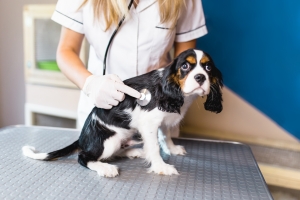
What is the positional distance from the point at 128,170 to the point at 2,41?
52.4 inches

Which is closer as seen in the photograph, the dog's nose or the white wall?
the dog's nose

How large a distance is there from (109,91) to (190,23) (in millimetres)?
451

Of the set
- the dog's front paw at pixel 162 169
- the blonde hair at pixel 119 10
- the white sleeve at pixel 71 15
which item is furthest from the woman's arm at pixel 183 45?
the dog's front paw at pixel 162 169

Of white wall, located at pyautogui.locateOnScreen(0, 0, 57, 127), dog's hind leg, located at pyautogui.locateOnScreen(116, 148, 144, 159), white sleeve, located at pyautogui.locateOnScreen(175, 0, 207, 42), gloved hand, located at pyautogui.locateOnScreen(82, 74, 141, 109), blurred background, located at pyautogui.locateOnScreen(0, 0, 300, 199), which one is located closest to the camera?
gloved hand, located at pyautogui.locateOnScreen(82, 74, 141, 109)

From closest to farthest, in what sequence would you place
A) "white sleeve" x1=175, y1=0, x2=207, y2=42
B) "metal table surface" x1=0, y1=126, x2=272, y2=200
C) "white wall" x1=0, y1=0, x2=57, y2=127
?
1. "metal table surface" x1=0, y1=126, x2=272, y2=200
2. "white sleeve" x1=175, y1=0, x2=207, y2=42
3. "white wall" x1=0, y1=0, x2=57, y2=127

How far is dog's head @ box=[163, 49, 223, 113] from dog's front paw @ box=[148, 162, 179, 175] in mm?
162

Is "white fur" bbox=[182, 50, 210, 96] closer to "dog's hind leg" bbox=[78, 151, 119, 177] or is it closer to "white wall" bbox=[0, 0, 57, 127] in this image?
"dog's hind leg" bbox=[78, 151, 119, 177]

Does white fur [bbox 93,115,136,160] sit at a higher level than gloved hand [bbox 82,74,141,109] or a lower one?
lower

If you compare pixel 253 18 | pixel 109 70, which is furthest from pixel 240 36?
pixel 109 70

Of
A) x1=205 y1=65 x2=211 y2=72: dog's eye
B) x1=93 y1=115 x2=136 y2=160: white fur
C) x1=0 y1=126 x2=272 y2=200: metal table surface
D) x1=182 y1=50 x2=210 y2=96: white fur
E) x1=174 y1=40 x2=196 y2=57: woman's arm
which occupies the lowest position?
x1=0 y1=126 x2=272 y2=200: metal table surface

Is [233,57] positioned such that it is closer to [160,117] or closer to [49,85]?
[160,117]

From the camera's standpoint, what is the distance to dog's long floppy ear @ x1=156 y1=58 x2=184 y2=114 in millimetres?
730

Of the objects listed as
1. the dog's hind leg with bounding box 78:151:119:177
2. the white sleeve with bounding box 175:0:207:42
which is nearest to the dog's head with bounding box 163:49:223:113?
the dog's hind leg with bounding box 78:151:119:177

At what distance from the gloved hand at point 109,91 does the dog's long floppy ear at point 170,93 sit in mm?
59
